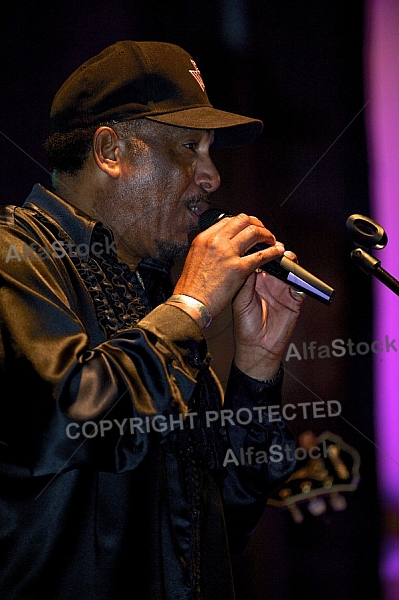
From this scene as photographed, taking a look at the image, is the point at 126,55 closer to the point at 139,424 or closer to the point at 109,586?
the point at 139,424

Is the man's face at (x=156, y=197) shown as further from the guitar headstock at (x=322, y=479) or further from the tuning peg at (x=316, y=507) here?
the tuning peg at (x=316, y=507)

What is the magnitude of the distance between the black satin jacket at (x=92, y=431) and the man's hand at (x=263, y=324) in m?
0.20

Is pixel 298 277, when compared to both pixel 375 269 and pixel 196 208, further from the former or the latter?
pixel 196 208

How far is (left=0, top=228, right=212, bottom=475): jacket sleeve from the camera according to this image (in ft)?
3.14

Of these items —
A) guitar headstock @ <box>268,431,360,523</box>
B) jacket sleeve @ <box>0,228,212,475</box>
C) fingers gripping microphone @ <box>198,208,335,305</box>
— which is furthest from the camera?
guitar headstock @ <box>268,431,360,523</box>

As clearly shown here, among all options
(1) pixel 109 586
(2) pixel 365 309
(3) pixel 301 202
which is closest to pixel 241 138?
(3) pixel 301 202

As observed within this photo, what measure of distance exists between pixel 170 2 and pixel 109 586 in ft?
4.70

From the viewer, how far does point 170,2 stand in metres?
1.91

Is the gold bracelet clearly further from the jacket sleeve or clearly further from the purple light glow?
the purple light glow

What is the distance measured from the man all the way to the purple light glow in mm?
664

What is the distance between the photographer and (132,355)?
1.02 m

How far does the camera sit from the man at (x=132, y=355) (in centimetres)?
99

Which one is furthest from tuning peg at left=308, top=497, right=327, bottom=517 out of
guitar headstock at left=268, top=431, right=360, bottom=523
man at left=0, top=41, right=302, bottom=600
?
man at left=0, top=41, right=302, bottom=600

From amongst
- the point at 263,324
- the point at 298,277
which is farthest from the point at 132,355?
the point at 263,324
